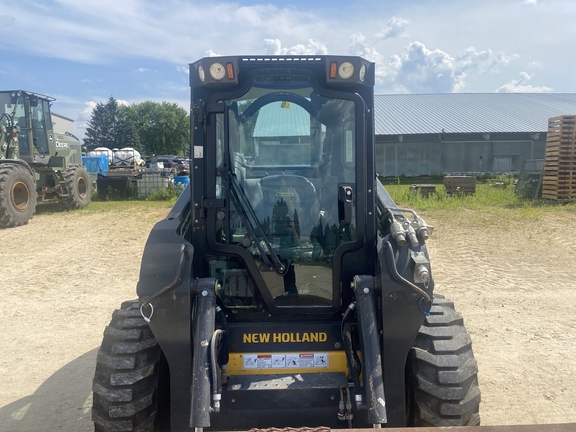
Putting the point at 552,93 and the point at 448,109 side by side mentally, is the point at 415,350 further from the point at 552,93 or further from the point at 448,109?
the point at 552,93

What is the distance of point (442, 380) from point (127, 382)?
180cm

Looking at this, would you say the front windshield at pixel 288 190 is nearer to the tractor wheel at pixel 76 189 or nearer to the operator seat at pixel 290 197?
the operator seat at pixel 290 197

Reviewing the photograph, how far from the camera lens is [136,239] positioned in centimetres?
1120

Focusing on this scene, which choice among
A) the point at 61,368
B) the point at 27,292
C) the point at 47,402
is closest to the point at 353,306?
the point at 47,402

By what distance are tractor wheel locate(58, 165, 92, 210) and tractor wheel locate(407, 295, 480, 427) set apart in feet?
48.5

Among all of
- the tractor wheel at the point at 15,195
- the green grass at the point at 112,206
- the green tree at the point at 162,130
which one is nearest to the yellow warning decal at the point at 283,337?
the tractor wheel at the point at 15,195

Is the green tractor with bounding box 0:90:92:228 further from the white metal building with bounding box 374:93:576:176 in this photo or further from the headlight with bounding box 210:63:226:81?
the white metal building with bounding box 374:93:576:176

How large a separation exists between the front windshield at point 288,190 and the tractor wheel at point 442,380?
0.65m

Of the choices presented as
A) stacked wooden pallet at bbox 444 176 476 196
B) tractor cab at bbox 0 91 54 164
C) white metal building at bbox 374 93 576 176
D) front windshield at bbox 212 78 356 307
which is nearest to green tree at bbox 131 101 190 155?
white metal building at bbox 374 93 576 176

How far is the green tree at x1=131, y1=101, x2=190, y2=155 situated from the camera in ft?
232

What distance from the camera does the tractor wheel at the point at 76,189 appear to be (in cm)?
1563

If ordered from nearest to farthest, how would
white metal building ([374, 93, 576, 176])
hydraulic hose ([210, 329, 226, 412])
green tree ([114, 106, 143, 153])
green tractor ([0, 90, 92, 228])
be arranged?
hydraulic hose ([210, 329, 226, 412]) → green tractor ([0, 90, 92, 228]) → white metal building ([374, 93, 576, 176]) → green tree ([114, 106, 143, 153])

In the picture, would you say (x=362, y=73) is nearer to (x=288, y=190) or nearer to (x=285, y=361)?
(x=288, y=190)

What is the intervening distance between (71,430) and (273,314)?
192 cm
